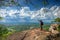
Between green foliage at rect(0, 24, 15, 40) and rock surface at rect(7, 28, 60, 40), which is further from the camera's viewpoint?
green foliage at rect(0, 24, 15, 40)

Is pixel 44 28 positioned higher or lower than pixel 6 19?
lower

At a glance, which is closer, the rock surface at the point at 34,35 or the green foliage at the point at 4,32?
the rock surface at the point at 34,35

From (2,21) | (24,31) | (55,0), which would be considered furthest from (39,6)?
(2,21)

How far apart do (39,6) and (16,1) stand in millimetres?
387

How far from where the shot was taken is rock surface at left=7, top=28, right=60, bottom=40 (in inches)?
92.0

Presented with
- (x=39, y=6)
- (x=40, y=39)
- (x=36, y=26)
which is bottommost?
(x=40, y=39)

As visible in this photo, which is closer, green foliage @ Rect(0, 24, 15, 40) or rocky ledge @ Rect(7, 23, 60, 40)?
rocky ledge @ Rect(7, 23, 60, 40)

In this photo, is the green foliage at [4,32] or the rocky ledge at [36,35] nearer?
the rocky ledge at [36,35]

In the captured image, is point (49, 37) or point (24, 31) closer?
point (49, 37)

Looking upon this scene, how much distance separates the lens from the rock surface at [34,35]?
92.0 inches

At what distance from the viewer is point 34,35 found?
237cm

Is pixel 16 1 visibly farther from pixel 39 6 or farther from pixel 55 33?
pixel 55 33

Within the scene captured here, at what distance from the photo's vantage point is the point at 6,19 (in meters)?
2.55

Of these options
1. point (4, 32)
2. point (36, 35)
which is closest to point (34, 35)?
point (36, 35)
